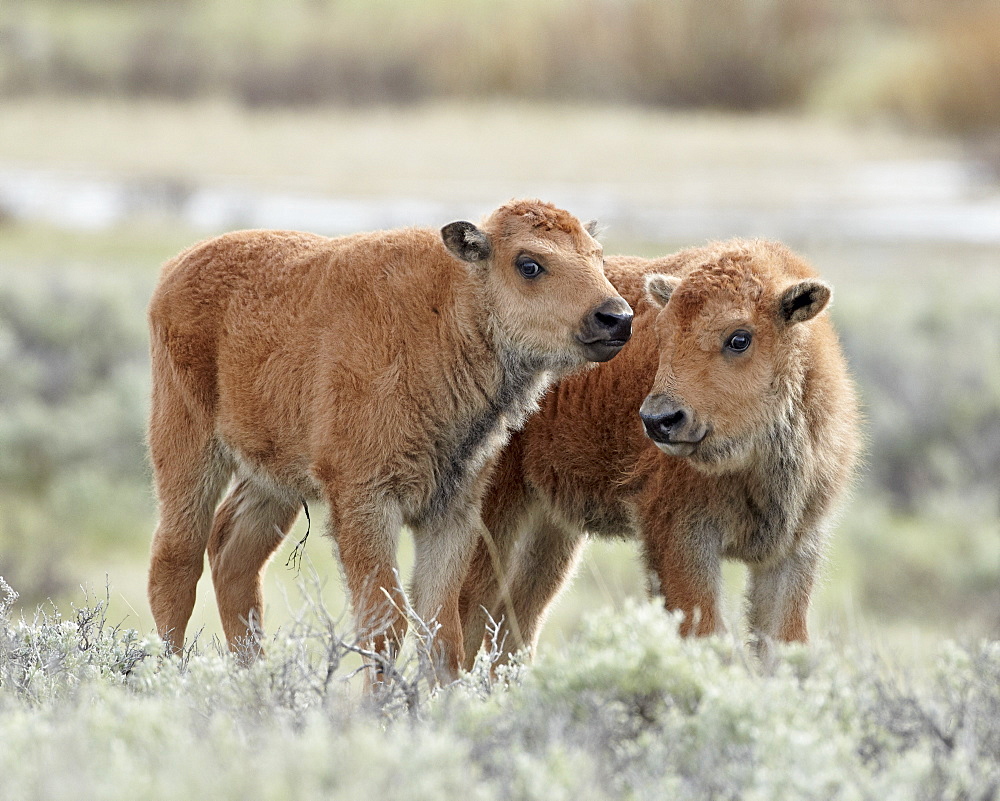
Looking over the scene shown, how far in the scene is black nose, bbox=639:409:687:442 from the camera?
4.96 m

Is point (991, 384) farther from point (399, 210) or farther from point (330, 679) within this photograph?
point (330, 679)

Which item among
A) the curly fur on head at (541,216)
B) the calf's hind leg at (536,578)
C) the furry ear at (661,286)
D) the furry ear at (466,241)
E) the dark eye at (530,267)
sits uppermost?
the curly fur on head at (541,216)

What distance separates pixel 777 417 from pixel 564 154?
18.4m

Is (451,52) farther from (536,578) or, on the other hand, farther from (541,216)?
(541,216)

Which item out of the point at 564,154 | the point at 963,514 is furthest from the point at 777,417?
the point at 564,154

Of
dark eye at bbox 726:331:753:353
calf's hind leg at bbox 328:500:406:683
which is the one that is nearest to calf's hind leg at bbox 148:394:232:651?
calf's hind leg at bbox 328:500:406:683

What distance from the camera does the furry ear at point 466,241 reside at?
17.3 feet

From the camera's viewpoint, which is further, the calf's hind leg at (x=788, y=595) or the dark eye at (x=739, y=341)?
the calf's hind leg at (x=788, y=595)

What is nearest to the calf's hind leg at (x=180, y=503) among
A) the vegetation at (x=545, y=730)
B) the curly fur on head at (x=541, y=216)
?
the vegetation at (x=545, y=730)

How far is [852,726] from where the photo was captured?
12.1 feet

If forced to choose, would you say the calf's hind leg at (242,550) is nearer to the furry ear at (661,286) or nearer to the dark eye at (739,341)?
the furry ear at (661,286)

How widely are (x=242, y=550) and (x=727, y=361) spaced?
269 cm

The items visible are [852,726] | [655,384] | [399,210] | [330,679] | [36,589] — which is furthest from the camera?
[399,210]

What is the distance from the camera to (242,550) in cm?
630
